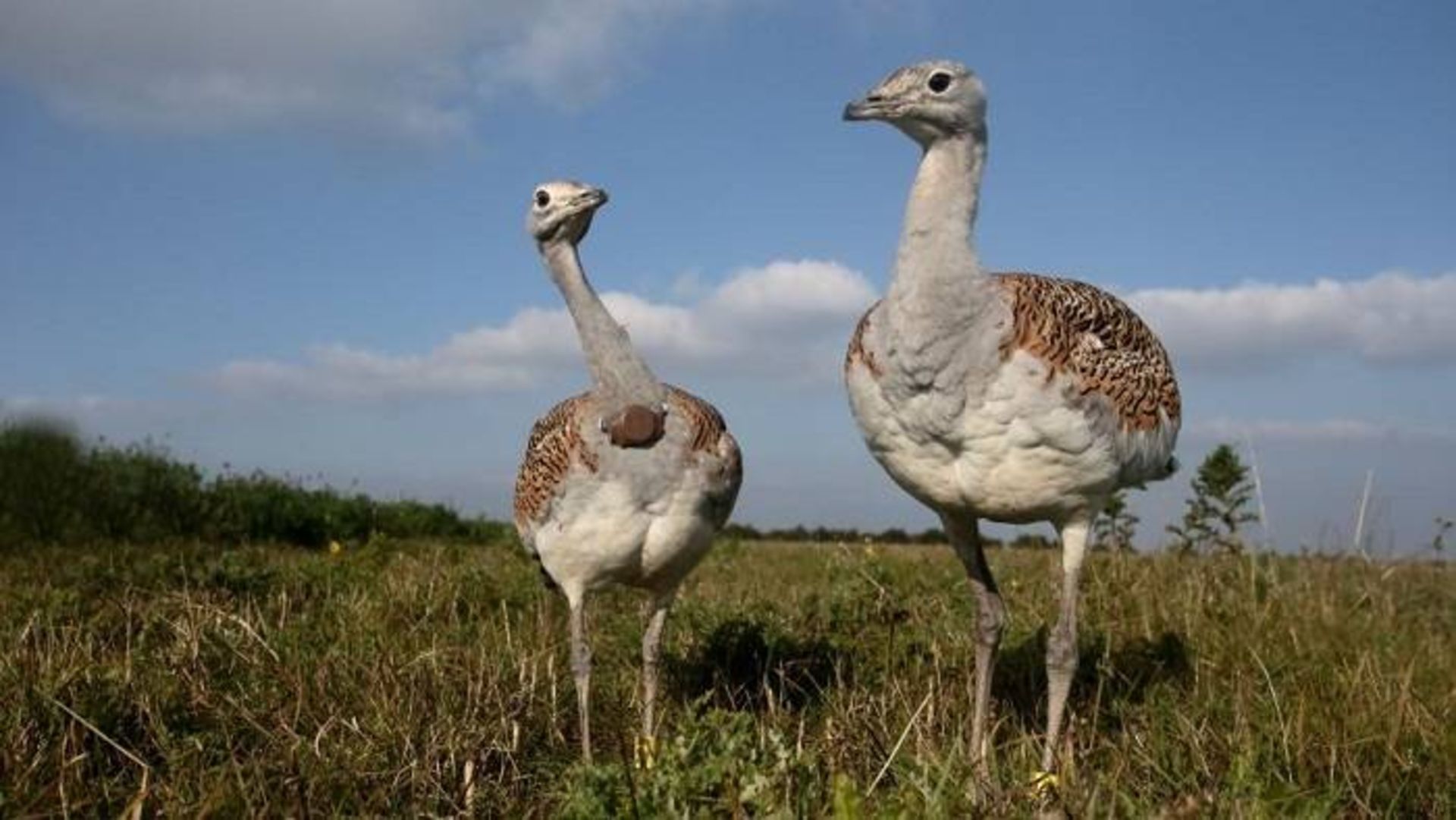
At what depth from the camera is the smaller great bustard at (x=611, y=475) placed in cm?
503

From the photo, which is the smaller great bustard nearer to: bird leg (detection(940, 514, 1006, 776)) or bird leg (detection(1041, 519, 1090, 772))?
bird leg (detection(940, 514, 1006, 776))

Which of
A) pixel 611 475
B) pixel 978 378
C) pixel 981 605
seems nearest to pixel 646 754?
pixel 611 475

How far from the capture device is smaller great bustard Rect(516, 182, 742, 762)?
5.03 m

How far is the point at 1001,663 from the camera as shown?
21.2 ft

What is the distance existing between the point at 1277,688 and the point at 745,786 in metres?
3.35

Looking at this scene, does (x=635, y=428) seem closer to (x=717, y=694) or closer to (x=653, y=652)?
(x=653, y=652)

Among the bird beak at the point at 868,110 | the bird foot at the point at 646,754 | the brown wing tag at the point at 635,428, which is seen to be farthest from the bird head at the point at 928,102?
the bird foot at the point at 646,754

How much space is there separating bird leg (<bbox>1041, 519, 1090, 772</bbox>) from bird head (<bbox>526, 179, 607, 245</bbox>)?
230 centimetres

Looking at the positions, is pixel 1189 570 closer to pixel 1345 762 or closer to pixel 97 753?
pixel 1345 762

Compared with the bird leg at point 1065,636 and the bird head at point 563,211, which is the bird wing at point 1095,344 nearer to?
the bird leg at point 1065,636

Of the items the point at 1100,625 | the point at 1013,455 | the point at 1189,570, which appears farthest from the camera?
the point at 1189,570

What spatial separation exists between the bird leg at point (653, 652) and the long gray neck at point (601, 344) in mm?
906

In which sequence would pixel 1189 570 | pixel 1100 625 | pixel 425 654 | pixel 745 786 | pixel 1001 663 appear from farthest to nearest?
pixel 1189 570, pixel 1100 625, pixel 1001 663, pixel 425 654, pixel 745 786

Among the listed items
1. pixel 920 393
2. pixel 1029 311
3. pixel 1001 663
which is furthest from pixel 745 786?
pixel 1001 663
